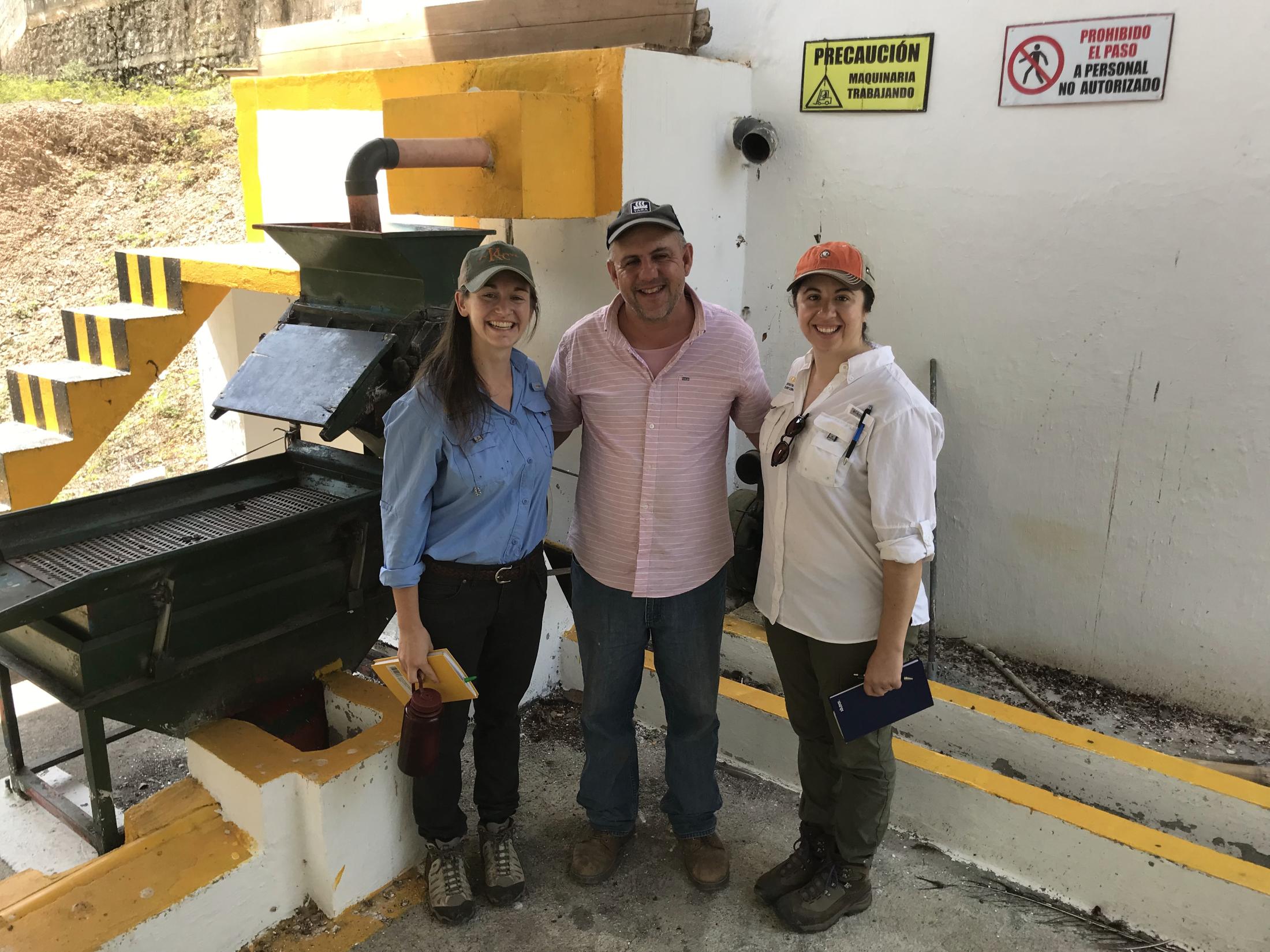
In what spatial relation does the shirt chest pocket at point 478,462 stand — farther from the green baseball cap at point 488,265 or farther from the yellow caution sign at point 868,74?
the yellow caution sign at point 868,74

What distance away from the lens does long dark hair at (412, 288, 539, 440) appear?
7.50ft

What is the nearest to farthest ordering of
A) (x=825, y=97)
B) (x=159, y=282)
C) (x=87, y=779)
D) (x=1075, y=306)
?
(x=87, y=779), (x=1075, y=306), (x=825, y=97), (x=159, y=282)

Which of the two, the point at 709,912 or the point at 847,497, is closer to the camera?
the point at 847,497

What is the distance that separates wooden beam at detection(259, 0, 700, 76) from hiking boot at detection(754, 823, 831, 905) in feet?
10.6

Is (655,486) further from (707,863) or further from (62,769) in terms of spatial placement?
(62,769)

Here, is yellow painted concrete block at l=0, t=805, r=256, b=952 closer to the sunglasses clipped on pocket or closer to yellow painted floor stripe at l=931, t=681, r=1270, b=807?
the sunglasses clipped on pocket

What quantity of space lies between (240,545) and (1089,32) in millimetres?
3405

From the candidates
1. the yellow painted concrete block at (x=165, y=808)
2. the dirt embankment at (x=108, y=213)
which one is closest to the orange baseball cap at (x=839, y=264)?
the yellow painted concrete block at (x=165, y=808)

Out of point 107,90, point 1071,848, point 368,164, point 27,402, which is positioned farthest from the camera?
point 107,90

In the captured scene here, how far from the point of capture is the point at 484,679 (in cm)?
266

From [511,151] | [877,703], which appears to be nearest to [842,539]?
[877,703]

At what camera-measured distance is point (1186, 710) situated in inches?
143

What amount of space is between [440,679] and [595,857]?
2.85 ft

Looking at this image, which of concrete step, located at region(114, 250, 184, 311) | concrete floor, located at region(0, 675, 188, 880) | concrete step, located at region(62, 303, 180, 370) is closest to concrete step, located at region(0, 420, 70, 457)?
concrete step, located at region(62, 303, 180, 370)
